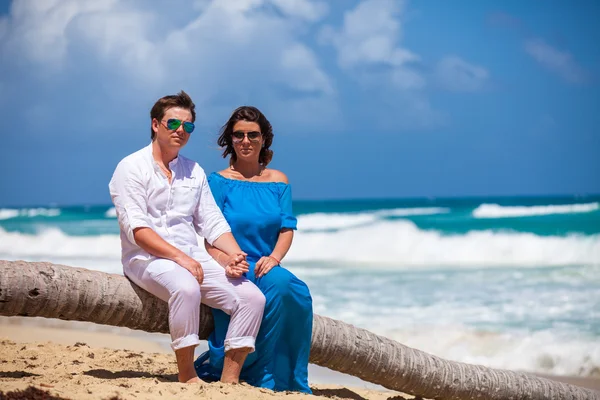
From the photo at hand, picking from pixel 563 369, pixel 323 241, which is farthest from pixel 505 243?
pixel 563 369

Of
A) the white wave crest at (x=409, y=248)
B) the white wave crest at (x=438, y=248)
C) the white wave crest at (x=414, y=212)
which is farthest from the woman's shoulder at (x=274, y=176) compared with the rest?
the white wave crest at (x=414, y=212)

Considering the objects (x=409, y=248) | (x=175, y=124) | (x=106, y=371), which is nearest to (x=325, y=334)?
(x=106, y=371)

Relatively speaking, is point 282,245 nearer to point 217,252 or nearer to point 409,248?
point 217,252

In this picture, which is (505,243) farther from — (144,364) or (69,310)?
(69,310)

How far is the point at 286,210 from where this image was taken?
578cm

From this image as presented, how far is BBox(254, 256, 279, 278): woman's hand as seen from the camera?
5336 millimetres

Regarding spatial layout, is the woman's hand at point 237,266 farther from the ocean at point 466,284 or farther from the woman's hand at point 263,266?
the ocean at point 466,284

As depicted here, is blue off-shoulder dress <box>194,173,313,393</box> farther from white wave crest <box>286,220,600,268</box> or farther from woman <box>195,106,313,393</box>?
white wave crest <box>286,220,600,268</box>

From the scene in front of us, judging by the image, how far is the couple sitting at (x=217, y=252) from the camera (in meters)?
4.94

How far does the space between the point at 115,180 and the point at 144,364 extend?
2.42 m

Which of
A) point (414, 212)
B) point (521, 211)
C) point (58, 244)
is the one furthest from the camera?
point (414, 212)

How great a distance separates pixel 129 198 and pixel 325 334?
190cm

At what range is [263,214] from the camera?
18.5ft

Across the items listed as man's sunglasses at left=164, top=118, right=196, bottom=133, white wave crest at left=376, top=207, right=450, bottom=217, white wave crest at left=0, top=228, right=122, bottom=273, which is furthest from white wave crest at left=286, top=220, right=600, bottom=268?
man's sunglasses at left=164, top=118, right=196, bottom=133
